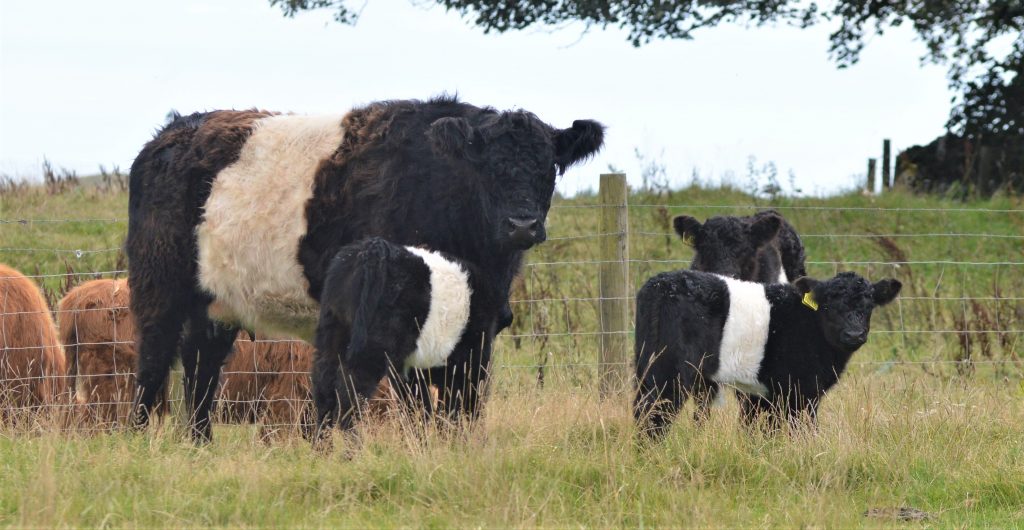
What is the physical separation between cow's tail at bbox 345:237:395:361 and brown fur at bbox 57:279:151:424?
3453 mm

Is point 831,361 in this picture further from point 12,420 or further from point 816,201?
point 816,201

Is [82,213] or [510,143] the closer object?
[510,143]

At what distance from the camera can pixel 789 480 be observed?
244 inches

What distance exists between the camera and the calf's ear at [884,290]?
7.24 m

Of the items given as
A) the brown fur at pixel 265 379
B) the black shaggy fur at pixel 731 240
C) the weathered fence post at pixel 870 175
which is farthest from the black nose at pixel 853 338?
the weathered fence post at pixel 870 175

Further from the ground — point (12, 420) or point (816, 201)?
point (816, 201)

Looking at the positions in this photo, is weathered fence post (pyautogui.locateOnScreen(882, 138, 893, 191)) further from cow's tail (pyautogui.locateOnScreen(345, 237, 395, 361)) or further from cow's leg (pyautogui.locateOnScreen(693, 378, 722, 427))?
cow's tail (pyautogui.locateOnScreen(345, 237, 395, 361))

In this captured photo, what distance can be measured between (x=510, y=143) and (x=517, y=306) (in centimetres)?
615

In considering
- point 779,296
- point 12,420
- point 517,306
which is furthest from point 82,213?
point 779,296

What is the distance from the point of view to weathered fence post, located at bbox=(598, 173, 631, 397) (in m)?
8.69

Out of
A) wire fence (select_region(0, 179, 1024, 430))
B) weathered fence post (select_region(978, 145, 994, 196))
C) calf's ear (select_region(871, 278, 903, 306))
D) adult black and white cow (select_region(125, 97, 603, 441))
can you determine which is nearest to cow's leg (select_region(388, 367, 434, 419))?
adult black and white cow (select_region(125, 97, 603, 441))

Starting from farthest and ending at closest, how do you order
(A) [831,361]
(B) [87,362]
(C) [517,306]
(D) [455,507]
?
(C) [517,306] < (B) [87,362] < (A) [831,361] < (D) [455,507]

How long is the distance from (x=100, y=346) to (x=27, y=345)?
51 centimetres

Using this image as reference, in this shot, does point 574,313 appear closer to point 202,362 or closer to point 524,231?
point 202,362
